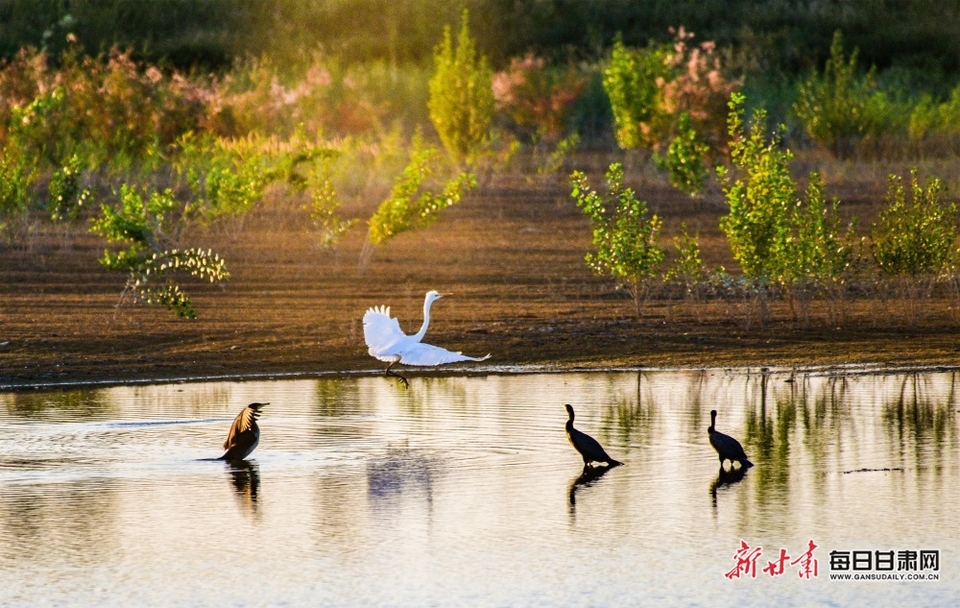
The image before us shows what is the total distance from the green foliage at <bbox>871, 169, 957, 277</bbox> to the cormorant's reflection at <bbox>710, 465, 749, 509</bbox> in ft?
27.4

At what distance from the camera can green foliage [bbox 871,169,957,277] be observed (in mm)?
19219

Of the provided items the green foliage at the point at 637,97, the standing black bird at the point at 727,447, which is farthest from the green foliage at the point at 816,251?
the green foliage at the point at 637,97

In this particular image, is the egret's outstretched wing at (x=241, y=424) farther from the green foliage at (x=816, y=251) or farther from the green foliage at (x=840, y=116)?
the green foliage at (x=840, y=116)

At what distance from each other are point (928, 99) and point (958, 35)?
18082mm

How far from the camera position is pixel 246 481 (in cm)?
1139

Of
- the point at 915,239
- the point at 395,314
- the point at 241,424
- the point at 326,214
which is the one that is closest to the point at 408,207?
the point at 395,314

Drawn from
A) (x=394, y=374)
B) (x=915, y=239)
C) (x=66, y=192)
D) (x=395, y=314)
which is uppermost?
(x=66, y=192)

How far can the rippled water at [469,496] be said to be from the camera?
8648 millimetres

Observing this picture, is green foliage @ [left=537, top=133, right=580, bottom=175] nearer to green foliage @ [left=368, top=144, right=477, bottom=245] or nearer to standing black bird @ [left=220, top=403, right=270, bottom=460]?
green foliage @ [left=368, top=144, right=477, bottom=245]

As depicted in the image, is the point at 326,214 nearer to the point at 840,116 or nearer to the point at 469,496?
the point at 840,116

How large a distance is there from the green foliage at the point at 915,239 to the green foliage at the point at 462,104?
13.9m

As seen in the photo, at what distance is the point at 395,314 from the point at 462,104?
13.4 meters

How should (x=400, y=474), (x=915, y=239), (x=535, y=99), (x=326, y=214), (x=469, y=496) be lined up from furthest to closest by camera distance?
(x=535, y=99) < (x=326, y=214) < (x=915, y=239) < (x=400, y=474) < (x=469, y=496)

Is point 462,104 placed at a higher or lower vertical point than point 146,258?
higher
